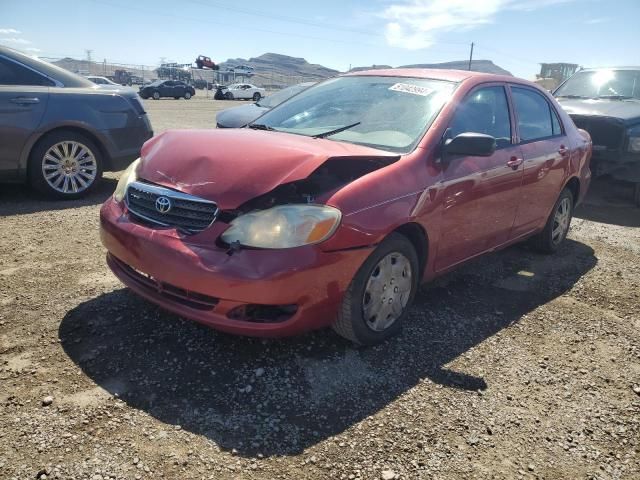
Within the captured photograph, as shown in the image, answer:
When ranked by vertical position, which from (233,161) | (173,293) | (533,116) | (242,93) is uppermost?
(242,93)

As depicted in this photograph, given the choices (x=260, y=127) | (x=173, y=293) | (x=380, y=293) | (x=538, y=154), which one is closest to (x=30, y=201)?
(x=260, y=127)

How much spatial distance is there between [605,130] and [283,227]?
6535 millimetres

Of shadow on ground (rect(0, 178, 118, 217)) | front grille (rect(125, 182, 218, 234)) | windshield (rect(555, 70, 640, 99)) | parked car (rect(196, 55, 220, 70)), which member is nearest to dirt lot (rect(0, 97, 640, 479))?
front grille (rect(125, 182, 218, 234))

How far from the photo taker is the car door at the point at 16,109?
211 inches

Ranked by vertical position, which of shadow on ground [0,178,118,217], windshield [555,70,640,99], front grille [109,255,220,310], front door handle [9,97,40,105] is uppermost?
windshield [555,70,640,99]

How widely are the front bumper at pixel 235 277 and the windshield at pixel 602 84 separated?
24.7ft

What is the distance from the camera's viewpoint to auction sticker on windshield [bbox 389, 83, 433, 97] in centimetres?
366

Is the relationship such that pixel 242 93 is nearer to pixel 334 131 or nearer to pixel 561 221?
pixel 561 221

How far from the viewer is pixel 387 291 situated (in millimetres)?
3100

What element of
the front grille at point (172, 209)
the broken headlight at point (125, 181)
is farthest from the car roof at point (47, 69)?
the front grille at point (172, 209)

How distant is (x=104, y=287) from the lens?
3.67m

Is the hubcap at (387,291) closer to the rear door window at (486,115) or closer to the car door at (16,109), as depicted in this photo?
the rear door window at (486,115)

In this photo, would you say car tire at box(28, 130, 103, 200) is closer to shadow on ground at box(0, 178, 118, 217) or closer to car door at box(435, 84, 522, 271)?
shadow on ground at box(0, 178, 118, 217)

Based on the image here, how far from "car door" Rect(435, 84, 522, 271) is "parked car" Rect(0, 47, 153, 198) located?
4.18 metres
